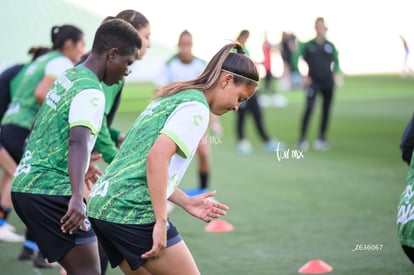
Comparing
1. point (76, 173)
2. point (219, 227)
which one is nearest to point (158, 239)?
point (76, 173)

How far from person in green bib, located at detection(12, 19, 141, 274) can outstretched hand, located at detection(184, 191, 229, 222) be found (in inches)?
27.4

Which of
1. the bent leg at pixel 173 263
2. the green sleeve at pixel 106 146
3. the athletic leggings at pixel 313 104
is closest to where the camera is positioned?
the bent leg at pixel 173 263

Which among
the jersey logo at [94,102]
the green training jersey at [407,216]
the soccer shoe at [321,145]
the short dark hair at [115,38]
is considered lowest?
the soccer shoe at [321,145]

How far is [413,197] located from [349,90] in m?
29.7

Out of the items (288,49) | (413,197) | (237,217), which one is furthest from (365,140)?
(288,49)

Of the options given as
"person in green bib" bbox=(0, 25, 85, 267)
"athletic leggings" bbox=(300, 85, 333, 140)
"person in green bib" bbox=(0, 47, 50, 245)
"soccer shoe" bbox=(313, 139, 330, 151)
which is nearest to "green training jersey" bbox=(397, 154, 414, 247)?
"person in green bib" bbox=(0, 25, 85, 267)

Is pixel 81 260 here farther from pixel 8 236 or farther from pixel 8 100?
pixel 8 236

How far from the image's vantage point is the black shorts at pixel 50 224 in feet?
15.6

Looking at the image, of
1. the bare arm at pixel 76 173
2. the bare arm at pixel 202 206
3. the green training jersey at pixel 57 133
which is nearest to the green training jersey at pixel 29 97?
the green training jersey at pixel 57 133

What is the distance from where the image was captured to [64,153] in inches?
187

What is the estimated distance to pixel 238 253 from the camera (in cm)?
768

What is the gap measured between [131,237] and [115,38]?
126 centimetres

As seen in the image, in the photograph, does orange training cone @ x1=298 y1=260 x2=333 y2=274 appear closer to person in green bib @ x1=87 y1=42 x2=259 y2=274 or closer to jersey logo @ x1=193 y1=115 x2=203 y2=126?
person in green bib @ x1=87 y1=42 x2=259 y2=274

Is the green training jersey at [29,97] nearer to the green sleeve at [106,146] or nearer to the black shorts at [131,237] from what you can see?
the green sleeve at [106,146]
